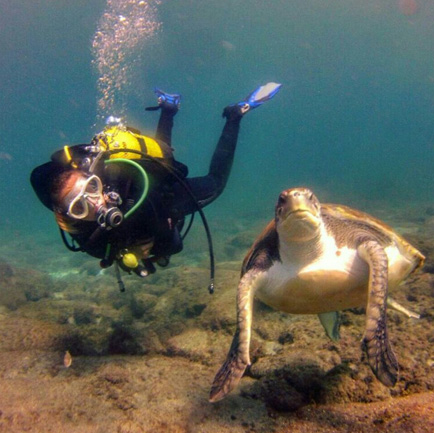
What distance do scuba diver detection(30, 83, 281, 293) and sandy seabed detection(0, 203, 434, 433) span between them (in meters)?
0.88

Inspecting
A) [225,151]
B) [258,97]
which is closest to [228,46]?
[258,97]

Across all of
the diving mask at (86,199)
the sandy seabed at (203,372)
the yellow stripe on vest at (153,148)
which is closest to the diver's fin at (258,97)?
the yellow stripe on vest at (153,148)

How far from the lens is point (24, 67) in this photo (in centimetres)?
4409

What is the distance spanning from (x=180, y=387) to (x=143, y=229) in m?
2.04

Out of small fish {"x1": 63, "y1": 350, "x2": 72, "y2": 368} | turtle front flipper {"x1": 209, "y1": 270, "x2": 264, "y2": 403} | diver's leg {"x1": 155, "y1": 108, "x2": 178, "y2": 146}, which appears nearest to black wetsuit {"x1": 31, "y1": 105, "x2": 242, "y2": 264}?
small fish {"x1": 63, "y1": 350, "x2": 72, "y2": 368}

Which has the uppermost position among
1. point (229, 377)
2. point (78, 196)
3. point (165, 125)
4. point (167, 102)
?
point (167, 102)

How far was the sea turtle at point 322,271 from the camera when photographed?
2020 millimetres

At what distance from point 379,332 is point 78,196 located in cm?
315

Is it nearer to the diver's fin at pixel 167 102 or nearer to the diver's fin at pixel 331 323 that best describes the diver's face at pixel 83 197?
the diver's fin at pixel 331 323

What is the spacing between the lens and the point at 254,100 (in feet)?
27.3

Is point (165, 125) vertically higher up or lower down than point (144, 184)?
higher up

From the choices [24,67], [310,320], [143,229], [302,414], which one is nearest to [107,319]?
[143,229]

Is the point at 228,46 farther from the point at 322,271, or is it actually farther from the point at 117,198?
the point at 322,271

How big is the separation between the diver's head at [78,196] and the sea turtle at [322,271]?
6.42ft
